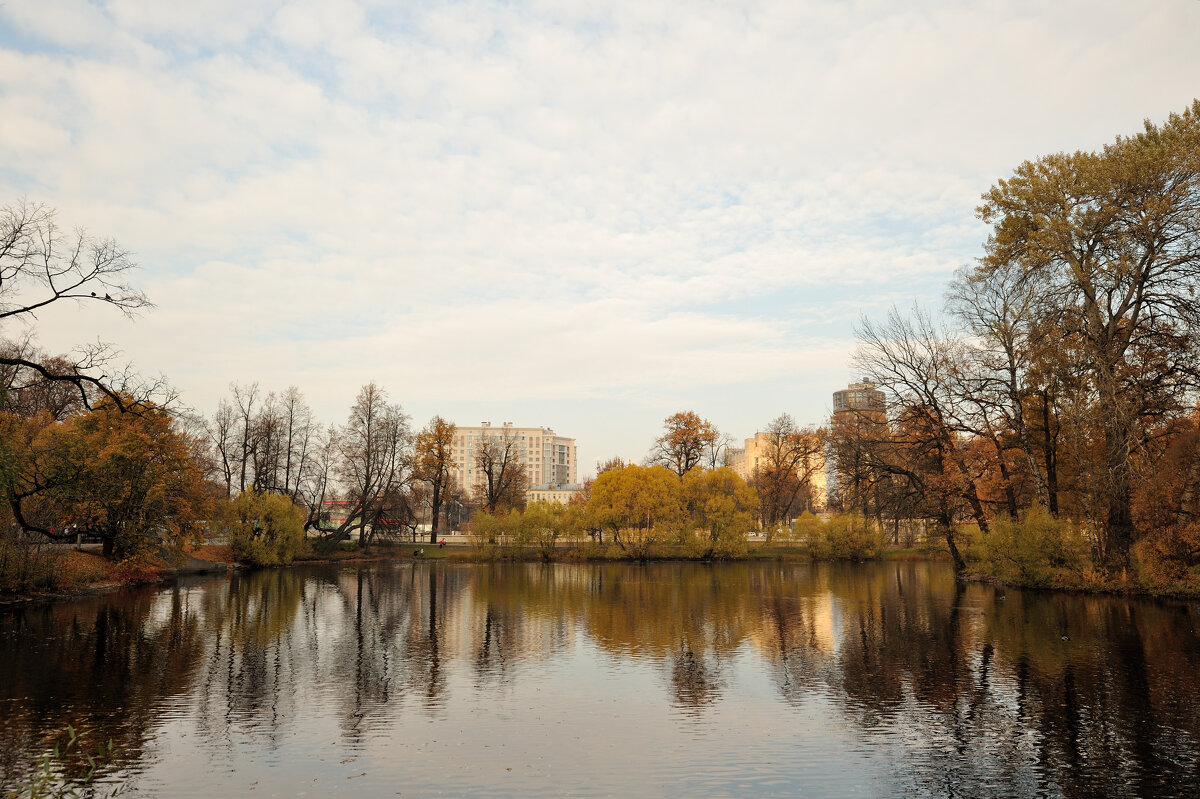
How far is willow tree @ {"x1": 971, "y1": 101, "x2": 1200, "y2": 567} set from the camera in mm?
26516

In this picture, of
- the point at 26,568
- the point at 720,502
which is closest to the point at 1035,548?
the point at 720,502

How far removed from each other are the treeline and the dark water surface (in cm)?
382

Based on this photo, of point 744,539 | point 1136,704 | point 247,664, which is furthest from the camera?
point 744,539

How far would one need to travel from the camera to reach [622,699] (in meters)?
13.6

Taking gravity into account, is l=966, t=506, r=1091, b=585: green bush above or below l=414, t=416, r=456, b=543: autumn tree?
below

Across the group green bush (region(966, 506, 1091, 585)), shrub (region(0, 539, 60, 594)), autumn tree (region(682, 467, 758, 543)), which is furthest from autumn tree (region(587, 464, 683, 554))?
shrub (region(0, 539, 60, 594))

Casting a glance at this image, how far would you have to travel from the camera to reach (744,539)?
59.1 meters

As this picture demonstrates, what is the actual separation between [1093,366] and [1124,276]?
3564 mm

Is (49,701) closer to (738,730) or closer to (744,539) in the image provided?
(738,730)

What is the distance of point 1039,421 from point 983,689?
27238 mm

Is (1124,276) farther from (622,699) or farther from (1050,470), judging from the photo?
(622,699)

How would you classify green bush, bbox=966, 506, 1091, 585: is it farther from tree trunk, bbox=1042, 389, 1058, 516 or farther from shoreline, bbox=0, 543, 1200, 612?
shoreline, bbox=0, 543, 1200, 612

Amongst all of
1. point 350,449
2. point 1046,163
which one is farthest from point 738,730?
point 350,449

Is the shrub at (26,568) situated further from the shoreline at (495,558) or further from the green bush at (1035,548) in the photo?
the green bush at (1035,548)
